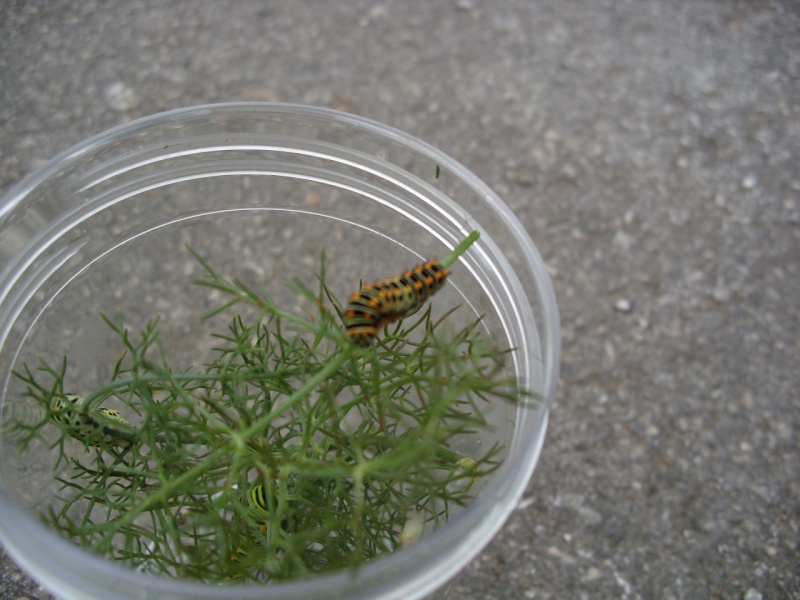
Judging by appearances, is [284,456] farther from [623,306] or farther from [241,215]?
[623,306]

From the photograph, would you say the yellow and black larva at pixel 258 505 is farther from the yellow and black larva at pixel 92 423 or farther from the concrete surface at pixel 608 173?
→ the concrete surface at pixel 608 173

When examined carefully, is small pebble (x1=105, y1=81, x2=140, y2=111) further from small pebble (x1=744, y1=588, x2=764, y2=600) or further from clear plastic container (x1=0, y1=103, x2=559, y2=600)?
small pebble (x1=744, y1=588, x2=764, y2=600)

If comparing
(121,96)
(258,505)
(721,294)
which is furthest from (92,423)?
(721,294)

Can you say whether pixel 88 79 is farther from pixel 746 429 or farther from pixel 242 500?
pixel 746 429

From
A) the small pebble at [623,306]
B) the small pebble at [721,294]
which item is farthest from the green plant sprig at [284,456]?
the small pebble at [721,294]

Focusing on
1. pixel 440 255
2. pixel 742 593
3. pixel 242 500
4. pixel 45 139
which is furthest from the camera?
pixel 45 139

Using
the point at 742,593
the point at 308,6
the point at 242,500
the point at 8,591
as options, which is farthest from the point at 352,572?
the point at 308,6
